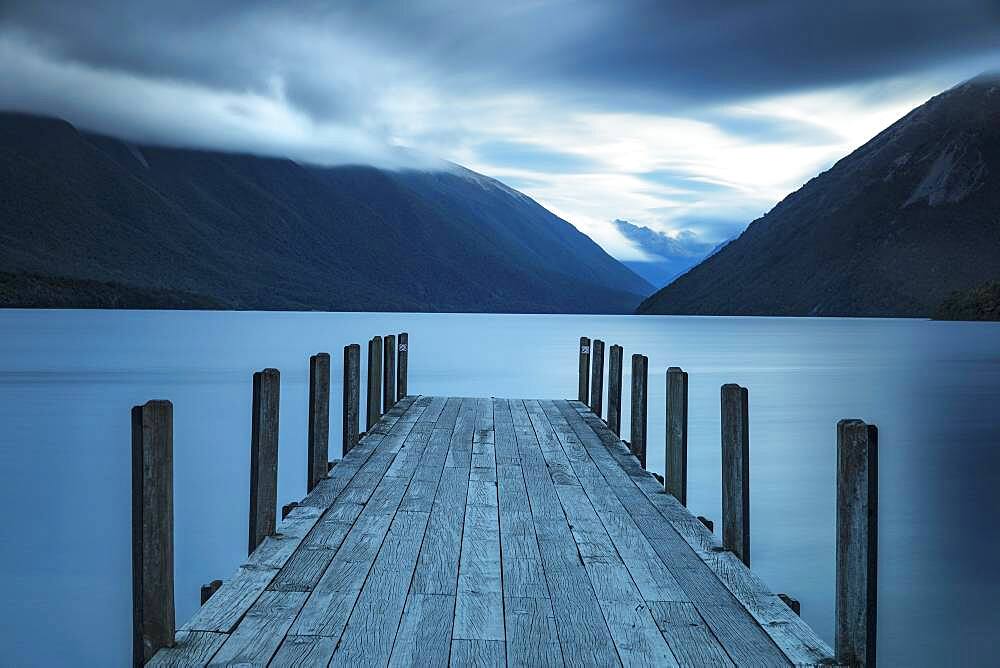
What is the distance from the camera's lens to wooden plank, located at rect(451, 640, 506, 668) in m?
4.46

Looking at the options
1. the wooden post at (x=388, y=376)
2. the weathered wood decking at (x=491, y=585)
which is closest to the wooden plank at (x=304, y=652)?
the weathered wood decking at (x=491, y=585)

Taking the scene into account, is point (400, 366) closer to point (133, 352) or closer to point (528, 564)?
point (528, 564)

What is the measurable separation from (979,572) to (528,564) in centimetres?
563

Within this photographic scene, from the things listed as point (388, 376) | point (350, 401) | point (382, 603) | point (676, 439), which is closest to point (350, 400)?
point (350, 401)

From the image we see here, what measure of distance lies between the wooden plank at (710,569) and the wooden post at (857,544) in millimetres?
140

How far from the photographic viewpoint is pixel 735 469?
6.89 metres

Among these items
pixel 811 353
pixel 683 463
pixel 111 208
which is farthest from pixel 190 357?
pixel 111 208

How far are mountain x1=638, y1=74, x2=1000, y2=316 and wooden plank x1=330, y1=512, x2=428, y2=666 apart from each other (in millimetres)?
147592

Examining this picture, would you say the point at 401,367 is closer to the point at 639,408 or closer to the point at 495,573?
the point at 639,408

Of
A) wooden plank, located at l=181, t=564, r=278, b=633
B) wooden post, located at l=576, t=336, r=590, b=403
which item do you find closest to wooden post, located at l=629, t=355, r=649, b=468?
wooden post, located at l=576, t=336, r=590, b=403

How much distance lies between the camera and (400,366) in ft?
56.2

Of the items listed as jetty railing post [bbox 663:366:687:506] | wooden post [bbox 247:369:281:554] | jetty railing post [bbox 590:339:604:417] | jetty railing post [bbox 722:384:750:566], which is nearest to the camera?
jetty railing post [bbox 722:384:750:566]

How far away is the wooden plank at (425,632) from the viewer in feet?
14.7

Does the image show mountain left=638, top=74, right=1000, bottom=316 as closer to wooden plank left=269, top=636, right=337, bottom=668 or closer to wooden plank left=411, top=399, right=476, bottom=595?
wooden plank left=411, top=399, right=476, bottom=595
